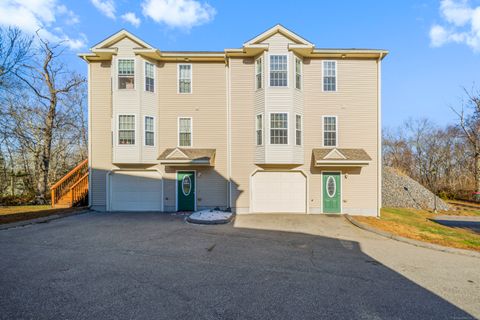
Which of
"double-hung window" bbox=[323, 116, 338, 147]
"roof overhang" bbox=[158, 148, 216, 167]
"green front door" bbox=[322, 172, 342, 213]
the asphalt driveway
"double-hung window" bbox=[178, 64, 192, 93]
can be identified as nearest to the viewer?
the asphalt driveway

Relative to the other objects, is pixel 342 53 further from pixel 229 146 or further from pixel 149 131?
pixel 149 131

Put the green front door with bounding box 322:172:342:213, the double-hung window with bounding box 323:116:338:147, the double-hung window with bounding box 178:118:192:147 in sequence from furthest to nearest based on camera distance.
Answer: the double-hung window with bounding box 178:118:192:147, the double-hung window with bounding box 323:116:338:147, the green front door with bounding box 322:172:342:213

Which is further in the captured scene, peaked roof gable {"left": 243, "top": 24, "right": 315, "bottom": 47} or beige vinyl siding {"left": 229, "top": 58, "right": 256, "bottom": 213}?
beige vinyl siding {"left": 229, "top": 58, "right": 256, "bottom": 213}

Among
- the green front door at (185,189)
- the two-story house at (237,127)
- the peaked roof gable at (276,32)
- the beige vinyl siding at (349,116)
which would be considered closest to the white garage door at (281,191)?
the two-story house at (237,127)

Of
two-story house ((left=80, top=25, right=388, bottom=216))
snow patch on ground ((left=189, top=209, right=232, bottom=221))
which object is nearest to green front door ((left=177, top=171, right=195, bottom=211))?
two-story house ((left=80, top=25, right=388, bottom=216))

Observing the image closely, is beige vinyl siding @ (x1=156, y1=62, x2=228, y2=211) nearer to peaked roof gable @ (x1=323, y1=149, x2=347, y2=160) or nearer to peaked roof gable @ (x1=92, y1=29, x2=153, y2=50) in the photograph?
peaked roof gable @ (x1=92, y1=29, x2=153, y2=50)

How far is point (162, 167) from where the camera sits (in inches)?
507

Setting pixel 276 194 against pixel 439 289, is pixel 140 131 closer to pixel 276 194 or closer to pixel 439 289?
pixel 276 194

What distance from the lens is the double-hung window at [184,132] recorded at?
1293 cm

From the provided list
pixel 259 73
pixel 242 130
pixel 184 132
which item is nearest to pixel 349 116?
pixel 259 73

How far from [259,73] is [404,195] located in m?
14.4

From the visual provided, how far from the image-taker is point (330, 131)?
1250cm

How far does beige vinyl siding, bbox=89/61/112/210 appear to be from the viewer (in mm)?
12984

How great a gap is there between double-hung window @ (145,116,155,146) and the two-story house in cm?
5
